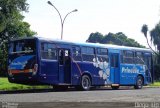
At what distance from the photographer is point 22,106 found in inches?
566

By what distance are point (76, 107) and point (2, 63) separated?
58030 millimetres

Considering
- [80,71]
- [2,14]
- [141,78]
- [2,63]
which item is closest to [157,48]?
[2,63]

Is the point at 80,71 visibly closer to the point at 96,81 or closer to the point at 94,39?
the point at 96,81

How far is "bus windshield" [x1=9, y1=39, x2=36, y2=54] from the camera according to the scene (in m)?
24.9

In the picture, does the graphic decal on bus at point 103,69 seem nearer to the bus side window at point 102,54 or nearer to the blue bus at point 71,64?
the blue bus at point 71,64

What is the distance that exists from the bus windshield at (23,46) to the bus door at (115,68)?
7.39 meters

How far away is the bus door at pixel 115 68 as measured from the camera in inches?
1213

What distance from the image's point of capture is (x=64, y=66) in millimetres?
26656

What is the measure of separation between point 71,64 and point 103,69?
3541mm

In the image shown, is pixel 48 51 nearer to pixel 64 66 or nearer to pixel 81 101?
pixel 64 66

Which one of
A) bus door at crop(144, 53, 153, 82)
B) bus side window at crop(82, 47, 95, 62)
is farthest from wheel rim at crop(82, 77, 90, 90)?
bus door at crop(144, 53, 153, 82)

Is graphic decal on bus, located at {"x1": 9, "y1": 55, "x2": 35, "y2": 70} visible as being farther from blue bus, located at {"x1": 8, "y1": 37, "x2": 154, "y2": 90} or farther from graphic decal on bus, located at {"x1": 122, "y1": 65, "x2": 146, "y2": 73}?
graphic decal on bus, located at {"x1": 122, "y1": 65, "x2": 146, "y2": 73}

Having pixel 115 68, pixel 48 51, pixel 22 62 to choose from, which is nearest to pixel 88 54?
pixel 115 68

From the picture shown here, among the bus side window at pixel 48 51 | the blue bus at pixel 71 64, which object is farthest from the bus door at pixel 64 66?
the bus side window at pixel 48 51
